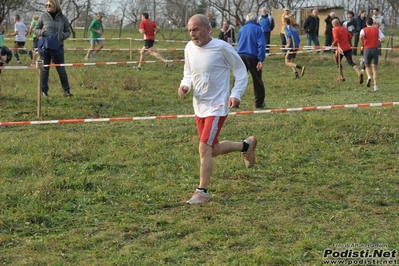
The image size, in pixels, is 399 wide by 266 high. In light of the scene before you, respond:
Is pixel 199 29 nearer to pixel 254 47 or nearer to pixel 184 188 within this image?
pixel 184 188

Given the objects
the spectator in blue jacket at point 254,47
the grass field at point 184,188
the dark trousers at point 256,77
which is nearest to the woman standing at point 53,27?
the grass field at point 184,188

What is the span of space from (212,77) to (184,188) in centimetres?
129

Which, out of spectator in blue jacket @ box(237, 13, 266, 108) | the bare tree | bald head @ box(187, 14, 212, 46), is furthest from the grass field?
the bare tree

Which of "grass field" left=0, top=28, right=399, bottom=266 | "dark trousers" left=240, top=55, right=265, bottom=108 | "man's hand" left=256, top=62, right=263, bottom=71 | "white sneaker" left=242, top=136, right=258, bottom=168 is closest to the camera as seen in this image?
"grass field" left=0, top=28, right=399, bottom=266

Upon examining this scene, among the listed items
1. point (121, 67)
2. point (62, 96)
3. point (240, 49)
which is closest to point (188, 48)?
point (240, 49)

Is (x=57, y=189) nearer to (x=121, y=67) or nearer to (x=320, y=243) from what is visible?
(x=320, y=243)

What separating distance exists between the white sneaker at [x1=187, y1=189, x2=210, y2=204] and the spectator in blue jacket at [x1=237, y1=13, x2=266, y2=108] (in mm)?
5750

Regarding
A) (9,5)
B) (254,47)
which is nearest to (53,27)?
(254,47)

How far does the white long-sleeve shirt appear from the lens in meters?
6.45

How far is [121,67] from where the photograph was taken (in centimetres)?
2175

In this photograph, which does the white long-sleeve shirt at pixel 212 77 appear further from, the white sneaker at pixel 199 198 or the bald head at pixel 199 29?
the white sneaker at pixel 199 198

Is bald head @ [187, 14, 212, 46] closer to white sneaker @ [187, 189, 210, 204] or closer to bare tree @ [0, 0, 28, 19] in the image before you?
white sneaker @ [187, 189, 210, 204]

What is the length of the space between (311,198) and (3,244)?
3053 mm

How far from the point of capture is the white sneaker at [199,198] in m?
6.38
